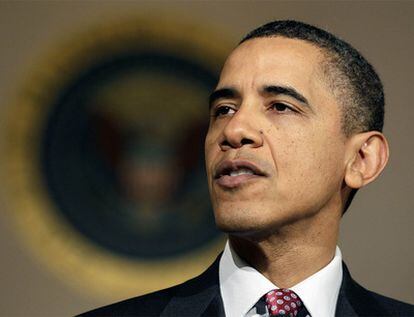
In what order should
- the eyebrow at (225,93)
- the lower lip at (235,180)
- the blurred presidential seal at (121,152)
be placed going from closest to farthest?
the lower lip at (235,180) < the eyebrow at (225,93) < the blurred presidential seal at (121,152)

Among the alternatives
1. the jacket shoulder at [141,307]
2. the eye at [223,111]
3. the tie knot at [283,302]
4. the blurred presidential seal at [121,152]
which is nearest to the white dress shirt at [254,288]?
the tie knot at [283,302]

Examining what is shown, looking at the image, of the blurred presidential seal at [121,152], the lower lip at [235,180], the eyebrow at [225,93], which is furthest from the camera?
the blurred presidential seal at [121,152]

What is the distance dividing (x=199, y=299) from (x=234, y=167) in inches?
10.1

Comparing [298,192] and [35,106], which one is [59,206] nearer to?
[35,106]

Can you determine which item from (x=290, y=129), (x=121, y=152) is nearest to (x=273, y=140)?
(x=290, y=129)

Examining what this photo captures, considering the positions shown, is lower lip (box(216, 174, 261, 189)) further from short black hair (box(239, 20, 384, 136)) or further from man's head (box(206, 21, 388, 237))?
short black hair (box(239, 20, 384, 136))

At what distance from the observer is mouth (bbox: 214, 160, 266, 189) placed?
1.43 meters

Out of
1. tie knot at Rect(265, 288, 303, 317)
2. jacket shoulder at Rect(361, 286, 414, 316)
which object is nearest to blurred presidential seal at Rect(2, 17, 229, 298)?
jacket shoulder at Rect(361, 286, 414, 316)

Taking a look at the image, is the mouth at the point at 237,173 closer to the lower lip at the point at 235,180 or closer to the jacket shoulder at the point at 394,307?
the lower lip at the point at 235,180

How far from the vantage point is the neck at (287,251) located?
149cm

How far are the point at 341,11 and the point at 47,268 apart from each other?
4.22 ft

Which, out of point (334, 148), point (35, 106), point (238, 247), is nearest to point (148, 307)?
point (238, 247)

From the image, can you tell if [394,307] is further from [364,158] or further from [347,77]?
[347,77]

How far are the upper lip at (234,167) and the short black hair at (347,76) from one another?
0.71 feet
